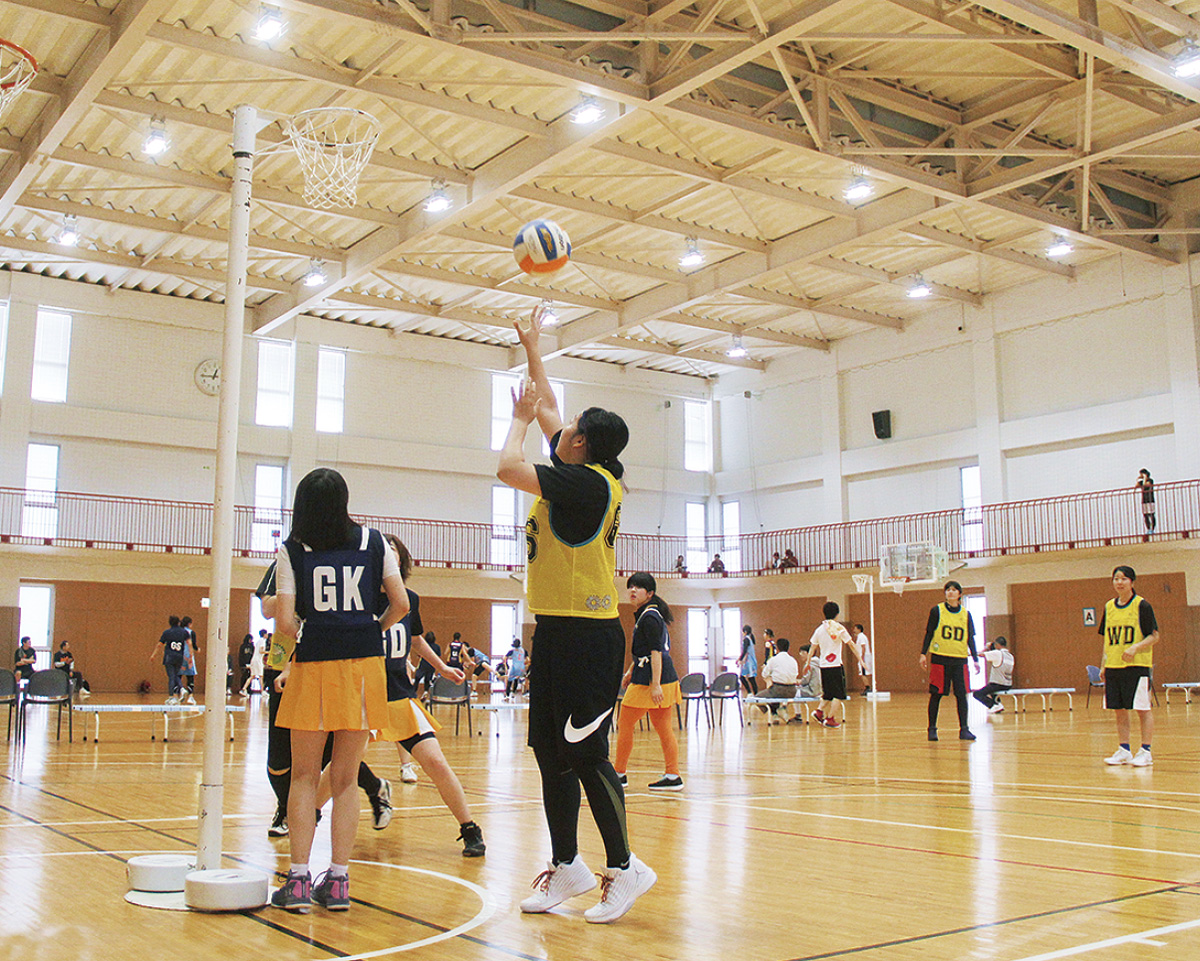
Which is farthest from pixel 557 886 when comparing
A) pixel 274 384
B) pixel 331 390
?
pixel 331 390

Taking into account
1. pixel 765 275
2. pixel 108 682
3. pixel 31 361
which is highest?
pixel 765 275

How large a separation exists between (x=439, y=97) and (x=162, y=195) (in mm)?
7335

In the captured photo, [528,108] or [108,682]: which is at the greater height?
[528,108]

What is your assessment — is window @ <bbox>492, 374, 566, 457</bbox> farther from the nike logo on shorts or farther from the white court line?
the white court line

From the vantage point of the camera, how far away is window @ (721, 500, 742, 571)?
34031 millimetres

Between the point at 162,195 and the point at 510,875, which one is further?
the point at 162,195

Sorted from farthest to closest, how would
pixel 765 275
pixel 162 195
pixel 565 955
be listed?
pixel 765 275
pixel 162 195
pixel 565 955

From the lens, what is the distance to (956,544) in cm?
2808

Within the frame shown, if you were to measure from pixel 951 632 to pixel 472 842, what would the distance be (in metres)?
8.81

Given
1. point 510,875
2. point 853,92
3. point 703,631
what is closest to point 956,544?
point 703,631

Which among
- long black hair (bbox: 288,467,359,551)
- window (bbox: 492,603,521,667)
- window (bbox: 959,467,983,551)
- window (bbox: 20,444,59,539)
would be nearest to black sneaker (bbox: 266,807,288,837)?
long black hair (bbox: 288,467,359,551)

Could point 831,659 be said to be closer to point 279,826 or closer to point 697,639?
point 279,826

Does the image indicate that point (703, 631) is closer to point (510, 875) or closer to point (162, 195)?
point (162, 195)

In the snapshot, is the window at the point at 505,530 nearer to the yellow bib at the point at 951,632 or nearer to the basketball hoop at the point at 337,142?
the basketball hoop at the point at 337,142
